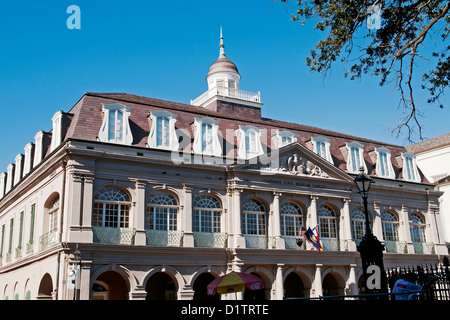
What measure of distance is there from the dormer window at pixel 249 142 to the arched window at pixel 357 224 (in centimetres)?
816

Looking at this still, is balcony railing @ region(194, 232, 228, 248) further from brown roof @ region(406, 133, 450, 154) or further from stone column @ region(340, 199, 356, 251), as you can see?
brown roof @ region(406, 133, 450, 154)

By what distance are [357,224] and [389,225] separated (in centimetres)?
285

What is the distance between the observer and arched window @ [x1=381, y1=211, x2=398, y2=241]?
111 ft

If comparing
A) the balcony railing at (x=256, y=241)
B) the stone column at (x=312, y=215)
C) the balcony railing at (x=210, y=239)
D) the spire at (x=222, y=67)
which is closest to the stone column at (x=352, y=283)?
the stone column at (x=312, y=215)

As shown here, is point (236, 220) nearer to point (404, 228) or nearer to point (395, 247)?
point (395, 247)

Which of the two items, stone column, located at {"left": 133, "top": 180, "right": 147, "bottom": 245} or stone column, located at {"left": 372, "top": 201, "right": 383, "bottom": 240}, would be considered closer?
stone column, located at {"left": 133, "top": 180, "right": 147, "bottom": 245}

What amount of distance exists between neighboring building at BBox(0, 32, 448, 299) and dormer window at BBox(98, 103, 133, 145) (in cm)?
6

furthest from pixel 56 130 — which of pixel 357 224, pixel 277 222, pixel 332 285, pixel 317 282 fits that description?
pixel 357 224

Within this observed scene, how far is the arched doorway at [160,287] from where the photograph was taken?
1083 inches

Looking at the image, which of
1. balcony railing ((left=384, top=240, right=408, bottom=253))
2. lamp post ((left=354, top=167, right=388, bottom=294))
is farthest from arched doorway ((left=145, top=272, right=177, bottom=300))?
lamp post ((left=354, top=167, right=388, bottom=294))

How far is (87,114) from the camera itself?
84.2 feet

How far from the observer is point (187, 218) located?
26.2 metres

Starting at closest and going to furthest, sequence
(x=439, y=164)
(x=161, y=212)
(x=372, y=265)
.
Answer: (x=372, y=265) < (x=161, y=212) < (x=439, y=164)
